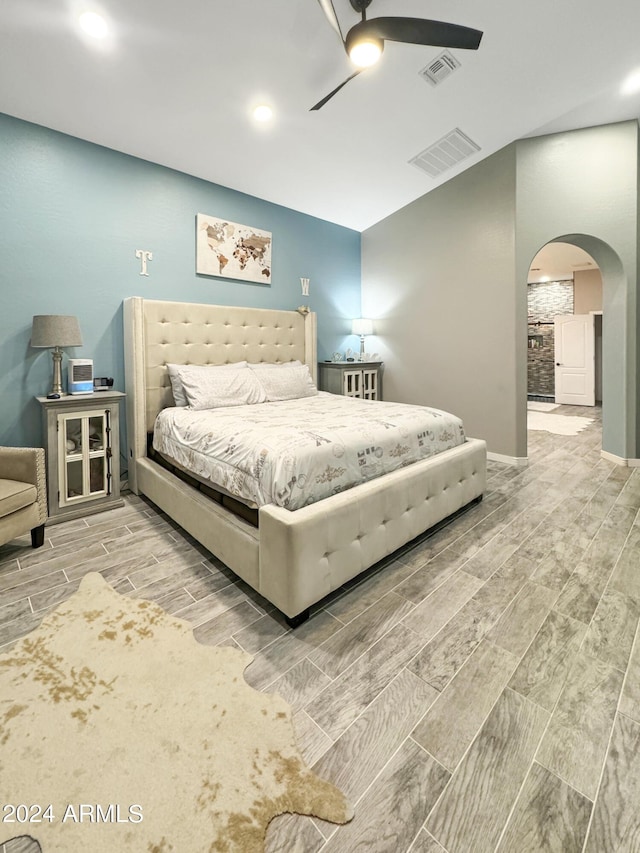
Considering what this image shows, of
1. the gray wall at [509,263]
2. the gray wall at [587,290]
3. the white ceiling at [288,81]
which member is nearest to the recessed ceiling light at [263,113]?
the white ceiling at [288,81]

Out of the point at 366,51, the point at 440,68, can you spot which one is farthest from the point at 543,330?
the point at 366,51

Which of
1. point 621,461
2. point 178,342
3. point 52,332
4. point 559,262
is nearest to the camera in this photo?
point 52,332

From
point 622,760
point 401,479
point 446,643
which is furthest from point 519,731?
point 401,479

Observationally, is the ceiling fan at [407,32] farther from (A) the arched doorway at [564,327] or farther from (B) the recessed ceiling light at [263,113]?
(A) the arched doorway at [564,327]

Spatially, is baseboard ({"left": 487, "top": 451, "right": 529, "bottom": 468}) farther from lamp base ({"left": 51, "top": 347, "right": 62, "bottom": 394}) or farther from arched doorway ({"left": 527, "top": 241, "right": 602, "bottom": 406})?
arched doorway ({"left": 527, "top": 241, "right": 602, "bottom": 406})

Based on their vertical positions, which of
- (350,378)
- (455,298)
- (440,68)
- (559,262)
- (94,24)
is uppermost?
(559,262)

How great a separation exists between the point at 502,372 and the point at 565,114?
2319 mm

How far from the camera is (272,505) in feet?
5.86

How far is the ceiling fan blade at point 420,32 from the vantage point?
1.99 meters

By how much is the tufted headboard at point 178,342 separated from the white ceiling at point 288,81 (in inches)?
51.1

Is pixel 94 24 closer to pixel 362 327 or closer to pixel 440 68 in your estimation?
pixel 440 68

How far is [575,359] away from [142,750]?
9.50 metres

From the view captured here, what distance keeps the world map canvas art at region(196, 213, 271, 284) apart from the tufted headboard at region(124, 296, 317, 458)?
0.41 meters

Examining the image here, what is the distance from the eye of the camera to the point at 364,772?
1.13 m
